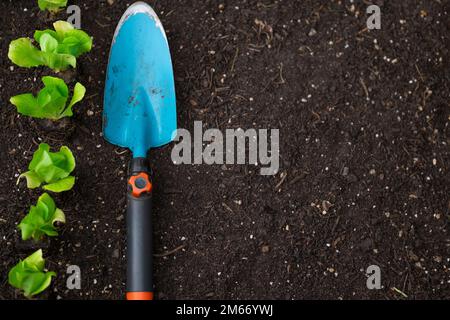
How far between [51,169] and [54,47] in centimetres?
26

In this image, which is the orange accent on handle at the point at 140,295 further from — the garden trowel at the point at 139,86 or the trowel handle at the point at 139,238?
the garden trowel at the point at 139,86

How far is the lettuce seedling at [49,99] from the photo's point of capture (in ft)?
4.26

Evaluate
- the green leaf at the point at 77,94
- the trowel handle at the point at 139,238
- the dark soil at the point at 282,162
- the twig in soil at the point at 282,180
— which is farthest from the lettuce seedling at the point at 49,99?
the twig in soil at the point at 282,180

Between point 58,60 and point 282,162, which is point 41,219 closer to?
point 58,60

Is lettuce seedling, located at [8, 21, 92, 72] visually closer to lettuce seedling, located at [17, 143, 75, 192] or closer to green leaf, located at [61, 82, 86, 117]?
green leaf, located at [61, 82, 86, 117]

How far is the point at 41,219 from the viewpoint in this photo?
128 cm

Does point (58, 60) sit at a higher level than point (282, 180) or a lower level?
higher

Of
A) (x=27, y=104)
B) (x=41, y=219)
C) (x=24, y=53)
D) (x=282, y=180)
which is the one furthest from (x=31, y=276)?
(x=282, y=180)

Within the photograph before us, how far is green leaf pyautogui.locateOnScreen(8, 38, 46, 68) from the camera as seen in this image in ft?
4.35

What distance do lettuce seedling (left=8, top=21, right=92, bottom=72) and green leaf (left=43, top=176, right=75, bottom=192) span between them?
24 centimetres

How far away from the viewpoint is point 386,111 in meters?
1.46

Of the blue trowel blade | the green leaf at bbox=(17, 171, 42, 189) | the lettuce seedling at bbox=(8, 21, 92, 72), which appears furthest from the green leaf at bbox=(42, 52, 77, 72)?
the green leaf at bbox=(17, 171, 42, 189)

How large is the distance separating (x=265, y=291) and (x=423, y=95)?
582mm

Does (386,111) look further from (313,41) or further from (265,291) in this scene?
(265,291)
